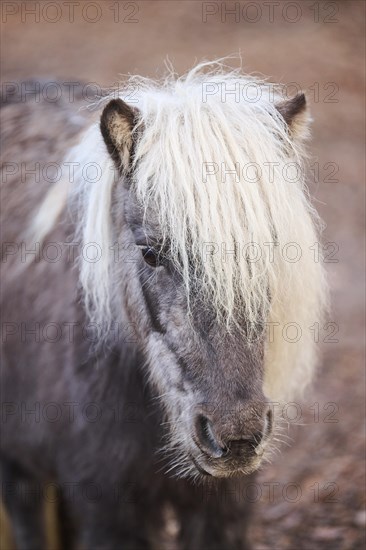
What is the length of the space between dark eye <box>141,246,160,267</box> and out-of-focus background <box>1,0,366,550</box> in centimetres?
196

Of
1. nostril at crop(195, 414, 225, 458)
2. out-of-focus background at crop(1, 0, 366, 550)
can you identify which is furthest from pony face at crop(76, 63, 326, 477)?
out-of-focus background at crop(1, 0, 366, 550)

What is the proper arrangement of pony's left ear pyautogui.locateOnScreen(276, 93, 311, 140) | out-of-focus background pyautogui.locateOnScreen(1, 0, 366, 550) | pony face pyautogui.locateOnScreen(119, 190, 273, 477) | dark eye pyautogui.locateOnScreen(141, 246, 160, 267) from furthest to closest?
out-of-focus background pyautogui.locateOnScreen(1, 0, 366, 550) → pony's left ear pyautogui.locateOnScreen(276, 93, 311, 140) → dark eye pyautogui.locateOnScreen(141, 246, 160, 267) → pony face pyautogui.locateOnScreen(119, 190, 273, 477)

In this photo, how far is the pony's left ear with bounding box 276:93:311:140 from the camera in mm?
3096

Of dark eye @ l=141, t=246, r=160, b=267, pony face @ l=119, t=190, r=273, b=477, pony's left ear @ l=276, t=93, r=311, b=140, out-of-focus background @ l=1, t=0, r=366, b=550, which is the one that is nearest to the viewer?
pony face @ l=119, t=190, r=273, b=477

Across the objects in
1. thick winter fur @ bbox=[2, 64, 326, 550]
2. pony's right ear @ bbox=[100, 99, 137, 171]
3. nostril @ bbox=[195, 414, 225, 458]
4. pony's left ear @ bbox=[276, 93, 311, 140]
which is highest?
pony's left ear @ bbox=[276, 93, 311, 140]

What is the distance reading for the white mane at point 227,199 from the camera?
2746mm

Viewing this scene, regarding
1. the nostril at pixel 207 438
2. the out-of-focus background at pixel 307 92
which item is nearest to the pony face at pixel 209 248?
the nostril at pixel 207 438

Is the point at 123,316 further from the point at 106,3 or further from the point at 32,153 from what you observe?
the point at 106,3

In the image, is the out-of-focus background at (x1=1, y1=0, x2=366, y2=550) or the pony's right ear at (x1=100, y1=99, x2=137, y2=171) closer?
the pony's right ear at (x1=100, y1=99, x2=137, y2=171)

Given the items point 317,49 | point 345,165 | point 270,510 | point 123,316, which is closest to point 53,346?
point 123,316

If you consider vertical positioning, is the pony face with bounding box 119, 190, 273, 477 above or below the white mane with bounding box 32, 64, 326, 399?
below

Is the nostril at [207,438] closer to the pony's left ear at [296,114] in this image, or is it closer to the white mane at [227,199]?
the white mane at [227,199]

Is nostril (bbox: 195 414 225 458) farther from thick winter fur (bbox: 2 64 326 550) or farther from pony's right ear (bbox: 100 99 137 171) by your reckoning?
pony's right ear (bbox: 100 99 137 171)

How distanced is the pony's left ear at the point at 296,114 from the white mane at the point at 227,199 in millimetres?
40
